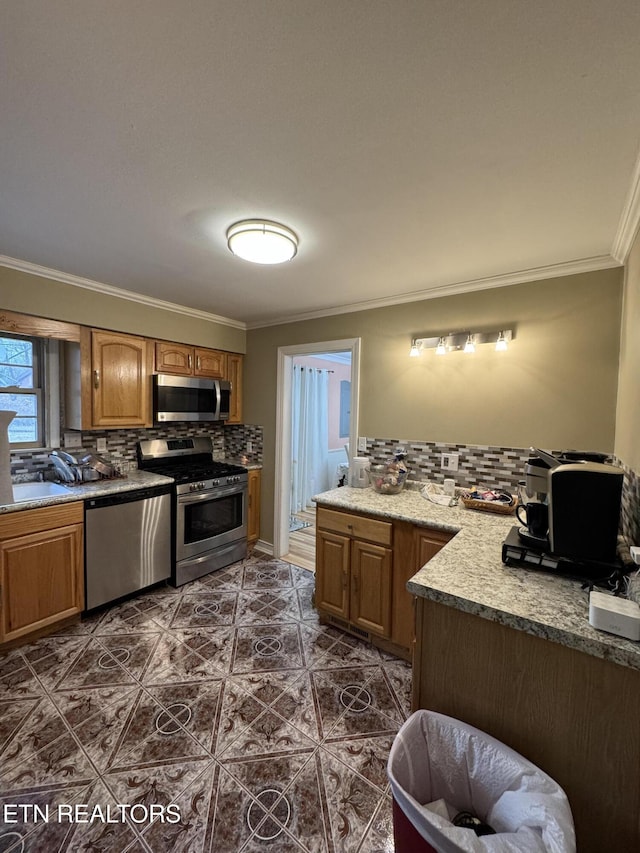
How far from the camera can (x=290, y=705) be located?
1.76m

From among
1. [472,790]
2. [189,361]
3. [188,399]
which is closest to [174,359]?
[189,361]

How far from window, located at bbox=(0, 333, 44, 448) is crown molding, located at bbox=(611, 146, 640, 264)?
11.8 feet

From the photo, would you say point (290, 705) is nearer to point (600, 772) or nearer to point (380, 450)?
point (600, 772)

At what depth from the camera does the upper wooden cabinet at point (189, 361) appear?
308 cm

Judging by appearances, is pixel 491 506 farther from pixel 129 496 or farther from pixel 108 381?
pixel 108 381

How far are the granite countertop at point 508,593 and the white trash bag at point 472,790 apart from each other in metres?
→ 0.35

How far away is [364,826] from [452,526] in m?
1.21

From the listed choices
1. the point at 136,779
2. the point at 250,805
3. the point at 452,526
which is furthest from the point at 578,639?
the point at 136,779

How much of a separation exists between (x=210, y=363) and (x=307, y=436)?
191 cm

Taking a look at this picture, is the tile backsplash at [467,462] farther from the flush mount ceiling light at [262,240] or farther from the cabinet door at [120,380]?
the cabinet door at [120,380]

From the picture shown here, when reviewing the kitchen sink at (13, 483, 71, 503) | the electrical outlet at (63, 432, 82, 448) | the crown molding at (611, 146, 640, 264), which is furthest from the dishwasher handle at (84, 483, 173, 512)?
the crown molding at (611, 146, 640, 264)

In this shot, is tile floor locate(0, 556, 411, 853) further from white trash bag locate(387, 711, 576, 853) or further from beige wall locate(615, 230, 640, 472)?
beige wall locate(615, 230, 640, 472)

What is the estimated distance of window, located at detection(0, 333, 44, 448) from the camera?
2.51m

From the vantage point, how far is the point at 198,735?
1.58m
